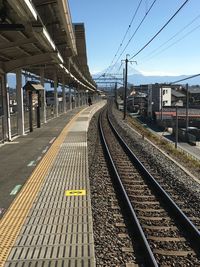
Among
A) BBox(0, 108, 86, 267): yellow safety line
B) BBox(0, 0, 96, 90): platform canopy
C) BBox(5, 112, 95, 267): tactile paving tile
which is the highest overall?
BBox(0, 0, 96, 90): platform canopy

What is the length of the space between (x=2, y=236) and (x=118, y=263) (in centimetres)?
189

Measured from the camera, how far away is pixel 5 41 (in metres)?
15.3

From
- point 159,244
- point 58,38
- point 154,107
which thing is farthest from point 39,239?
point 154,107

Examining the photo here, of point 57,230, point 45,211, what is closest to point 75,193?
point 45,211

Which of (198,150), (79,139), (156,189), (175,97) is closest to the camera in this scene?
(156,189)

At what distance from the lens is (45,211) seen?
8.20 meters

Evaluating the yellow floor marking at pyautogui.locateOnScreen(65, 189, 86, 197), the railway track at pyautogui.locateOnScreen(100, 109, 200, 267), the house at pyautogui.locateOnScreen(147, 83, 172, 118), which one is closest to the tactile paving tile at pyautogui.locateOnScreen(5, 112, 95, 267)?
the yellow floor marking at pyautogui.locateOnScreen(65, 189, 86, 197)

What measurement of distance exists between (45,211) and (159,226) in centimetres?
220

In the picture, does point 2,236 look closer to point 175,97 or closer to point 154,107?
point 154,107

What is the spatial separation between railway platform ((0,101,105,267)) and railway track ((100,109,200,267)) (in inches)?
35.0

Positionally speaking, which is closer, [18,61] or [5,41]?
[5,41]

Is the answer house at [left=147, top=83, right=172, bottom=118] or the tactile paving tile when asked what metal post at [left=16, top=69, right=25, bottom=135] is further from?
house at [left=147, top=83, right=172, bottom=118]

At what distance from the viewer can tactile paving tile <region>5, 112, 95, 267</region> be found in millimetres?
5848

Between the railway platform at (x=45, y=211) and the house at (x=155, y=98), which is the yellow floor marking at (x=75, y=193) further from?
the house at (x=155, y=98)
